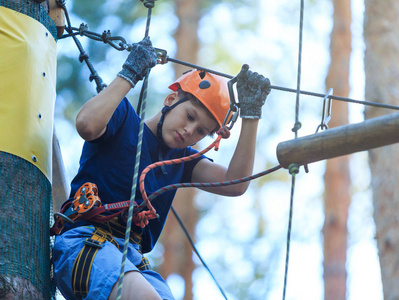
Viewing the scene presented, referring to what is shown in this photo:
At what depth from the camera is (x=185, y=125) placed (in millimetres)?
2904

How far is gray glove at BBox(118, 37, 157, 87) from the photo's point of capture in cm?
256

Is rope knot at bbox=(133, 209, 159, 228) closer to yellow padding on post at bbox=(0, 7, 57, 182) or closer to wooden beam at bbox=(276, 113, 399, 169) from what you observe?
yellow padding on post at bbox=(0, 7, 57, 182)

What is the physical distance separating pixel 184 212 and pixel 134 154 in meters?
5.46

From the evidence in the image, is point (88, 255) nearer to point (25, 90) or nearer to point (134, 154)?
point (134, 154)

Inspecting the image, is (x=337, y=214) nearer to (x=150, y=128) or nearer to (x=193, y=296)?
(x=193, y=296)

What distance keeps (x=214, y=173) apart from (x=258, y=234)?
738 cm

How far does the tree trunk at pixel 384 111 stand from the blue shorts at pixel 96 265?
2.60 meters

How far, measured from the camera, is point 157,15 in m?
9.23

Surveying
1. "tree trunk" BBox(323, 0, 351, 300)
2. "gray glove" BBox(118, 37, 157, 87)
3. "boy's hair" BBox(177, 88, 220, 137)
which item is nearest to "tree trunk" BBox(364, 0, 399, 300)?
"boy's hair" BBox(177, 88, 220, 137)

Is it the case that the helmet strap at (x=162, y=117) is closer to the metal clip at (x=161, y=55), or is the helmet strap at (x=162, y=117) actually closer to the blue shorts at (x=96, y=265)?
the metal clip at (x=161, y=55)

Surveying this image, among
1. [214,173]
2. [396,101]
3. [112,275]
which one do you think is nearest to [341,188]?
[396,101]

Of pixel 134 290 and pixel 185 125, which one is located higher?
pixel 185 125

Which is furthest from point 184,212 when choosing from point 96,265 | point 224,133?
point 96,265

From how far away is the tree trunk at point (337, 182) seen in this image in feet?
24.9
